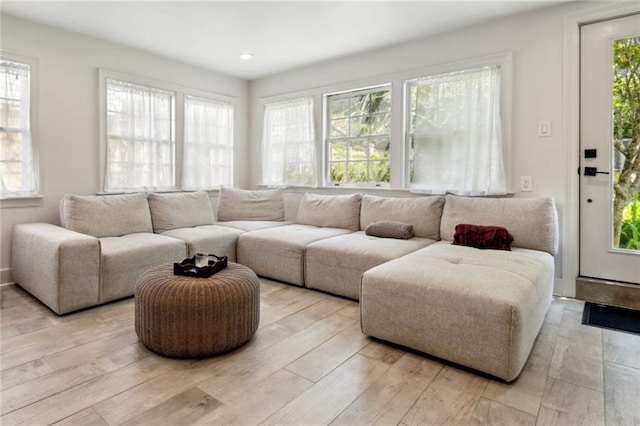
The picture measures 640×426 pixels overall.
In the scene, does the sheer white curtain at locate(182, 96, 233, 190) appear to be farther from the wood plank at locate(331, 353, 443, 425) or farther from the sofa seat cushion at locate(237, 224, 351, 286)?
the wood plank at locate(331, 353, 443, 425)

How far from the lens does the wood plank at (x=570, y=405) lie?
58.1 inches

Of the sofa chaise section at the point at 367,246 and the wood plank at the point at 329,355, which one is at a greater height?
the sofa chaise section at the point at 367,246

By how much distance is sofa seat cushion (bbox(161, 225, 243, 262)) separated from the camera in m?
3.40

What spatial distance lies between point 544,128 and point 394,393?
256 cm

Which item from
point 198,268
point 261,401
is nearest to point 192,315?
point 198,268

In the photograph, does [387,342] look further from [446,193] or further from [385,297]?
[446,193]

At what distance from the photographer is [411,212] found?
3432 millimetres

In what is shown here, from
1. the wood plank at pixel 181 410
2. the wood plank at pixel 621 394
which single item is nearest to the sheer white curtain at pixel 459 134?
the wood plank at pixel 621 394

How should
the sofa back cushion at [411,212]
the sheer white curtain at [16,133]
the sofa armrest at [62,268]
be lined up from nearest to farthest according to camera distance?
the sofa armrest at [62,268] → the sheer white curtain at [16,133] → the sofa back cushion at [411,212]

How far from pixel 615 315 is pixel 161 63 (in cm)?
494

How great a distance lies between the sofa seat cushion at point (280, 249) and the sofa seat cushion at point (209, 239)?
0.31 feet

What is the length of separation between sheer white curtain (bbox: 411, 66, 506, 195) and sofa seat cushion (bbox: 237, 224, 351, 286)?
1106 millimetres

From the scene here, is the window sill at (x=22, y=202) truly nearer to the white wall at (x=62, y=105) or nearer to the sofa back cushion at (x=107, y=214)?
the white wall at (x=62, y=105)

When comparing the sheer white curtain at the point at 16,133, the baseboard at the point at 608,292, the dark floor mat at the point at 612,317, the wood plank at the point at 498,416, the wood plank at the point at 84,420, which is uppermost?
the sheer white curtain at the point at 16,133
